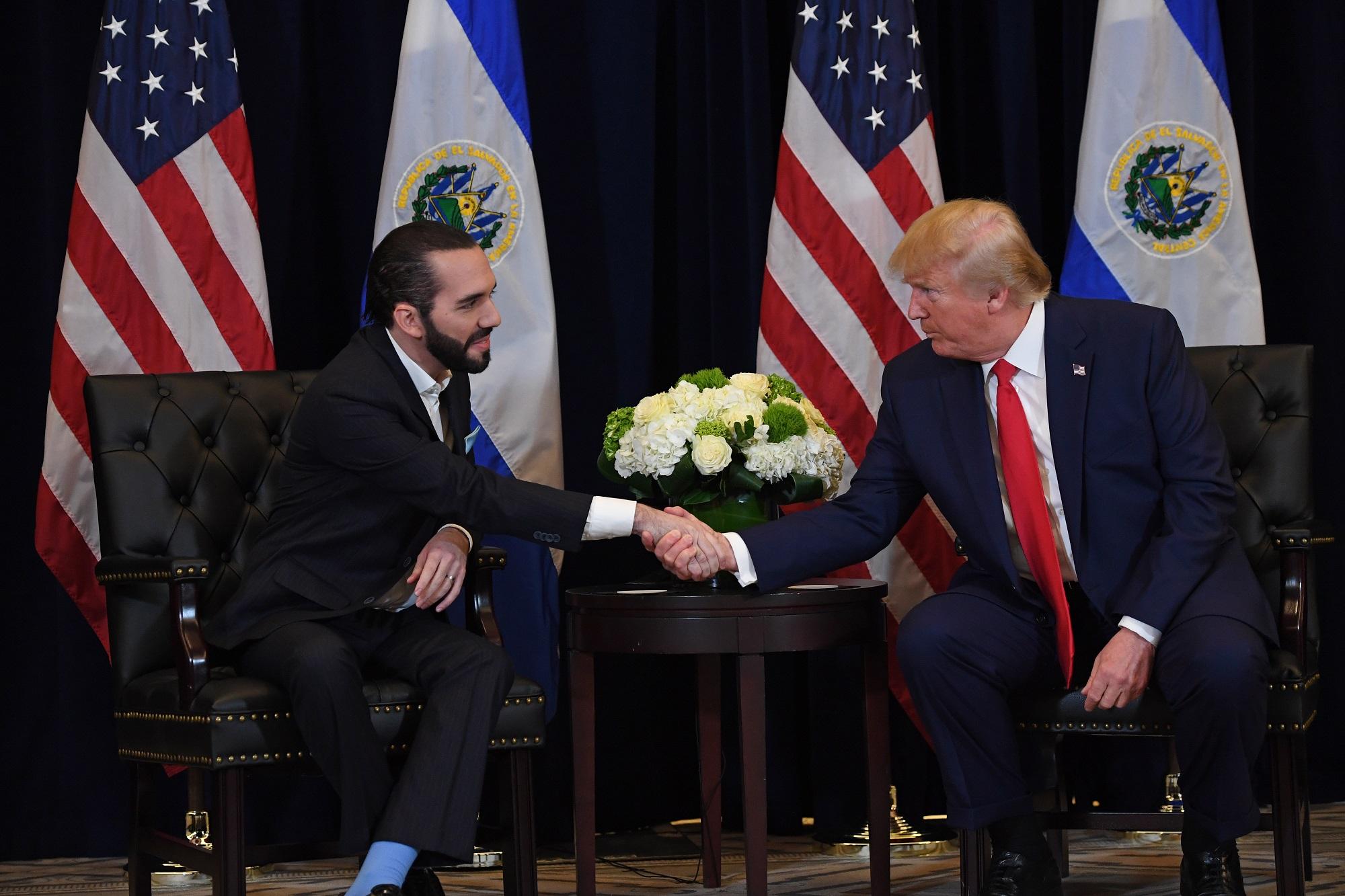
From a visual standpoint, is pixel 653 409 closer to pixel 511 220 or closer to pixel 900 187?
pixel 511 220

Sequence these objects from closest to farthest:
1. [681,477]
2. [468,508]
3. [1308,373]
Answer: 1. [468,508]
2. [681,477]
3. [1308,373]

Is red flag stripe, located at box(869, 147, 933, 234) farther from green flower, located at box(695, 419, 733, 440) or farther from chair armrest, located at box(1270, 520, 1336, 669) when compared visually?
chair armrest, located at box(1270, 520, 1336, 669)

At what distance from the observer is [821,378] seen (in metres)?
4.13

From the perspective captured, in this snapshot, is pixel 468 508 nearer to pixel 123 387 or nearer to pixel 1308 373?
pixel 123 387

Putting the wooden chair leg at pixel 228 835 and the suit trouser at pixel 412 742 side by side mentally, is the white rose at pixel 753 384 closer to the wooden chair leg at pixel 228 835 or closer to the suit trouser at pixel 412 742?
the suit trouser at pixel 412 742

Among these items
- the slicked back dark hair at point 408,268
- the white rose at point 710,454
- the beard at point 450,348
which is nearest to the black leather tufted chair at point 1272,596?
the white rose at point 710,454

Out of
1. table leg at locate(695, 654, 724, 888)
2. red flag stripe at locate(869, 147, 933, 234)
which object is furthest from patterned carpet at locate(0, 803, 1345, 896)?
red flag stripe at locate(869, 147, 933, 234)

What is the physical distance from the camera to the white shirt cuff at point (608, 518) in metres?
3.12

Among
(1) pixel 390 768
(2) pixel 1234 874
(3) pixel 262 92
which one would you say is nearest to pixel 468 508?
(1) pixel 390 768

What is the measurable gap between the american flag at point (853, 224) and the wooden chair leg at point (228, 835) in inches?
71.3

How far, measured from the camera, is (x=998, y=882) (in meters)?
2.96

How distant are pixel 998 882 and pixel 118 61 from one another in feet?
9.32

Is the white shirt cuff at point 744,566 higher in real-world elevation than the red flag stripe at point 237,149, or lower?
lower

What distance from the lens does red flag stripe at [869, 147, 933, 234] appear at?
4152 millimetres
